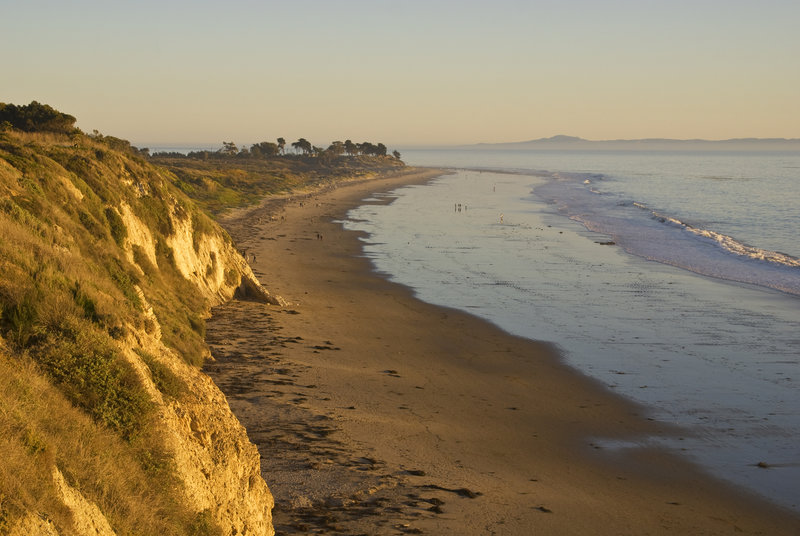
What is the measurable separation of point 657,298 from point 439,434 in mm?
17705

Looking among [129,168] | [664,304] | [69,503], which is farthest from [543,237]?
[69,503]

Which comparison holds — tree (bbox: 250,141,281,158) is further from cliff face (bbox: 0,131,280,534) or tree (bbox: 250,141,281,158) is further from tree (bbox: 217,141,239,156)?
cliff face (bbox: 0,131,280,534)

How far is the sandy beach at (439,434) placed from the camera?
1152cm

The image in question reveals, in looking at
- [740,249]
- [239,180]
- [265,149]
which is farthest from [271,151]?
[740,249]

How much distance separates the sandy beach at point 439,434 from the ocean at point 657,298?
957mm

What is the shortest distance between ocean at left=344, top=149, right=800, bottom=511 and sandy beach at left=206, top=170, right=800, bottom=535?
96 centimetres

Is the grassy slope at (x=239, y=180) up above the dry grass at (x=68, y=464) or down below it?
above

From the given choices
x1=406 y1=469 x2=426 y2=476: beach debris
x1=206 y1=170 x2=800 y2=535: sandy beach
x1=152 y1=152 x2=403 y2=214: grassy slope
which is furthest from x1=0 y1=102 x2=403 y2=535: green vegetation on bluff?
x1=152 y1=152 x2=403 y2=214: grassy slope

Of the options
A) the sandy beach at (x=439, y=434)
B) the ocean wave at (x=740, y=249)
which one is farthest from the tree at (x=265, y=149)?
the sandy beach at (x=439, y=434)

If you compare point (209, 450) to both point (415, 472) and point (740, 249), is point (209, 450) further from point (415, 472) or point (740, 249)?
point (740, 249)

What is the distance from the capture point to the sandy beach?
37.8 feet

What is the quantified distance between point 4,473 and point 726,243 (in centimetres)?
4956

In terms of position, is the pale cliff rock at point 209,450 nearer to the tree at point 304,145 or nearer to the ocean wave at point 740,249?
the ocean wave at point 740,249

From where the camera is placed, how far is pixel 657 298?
29422mm
